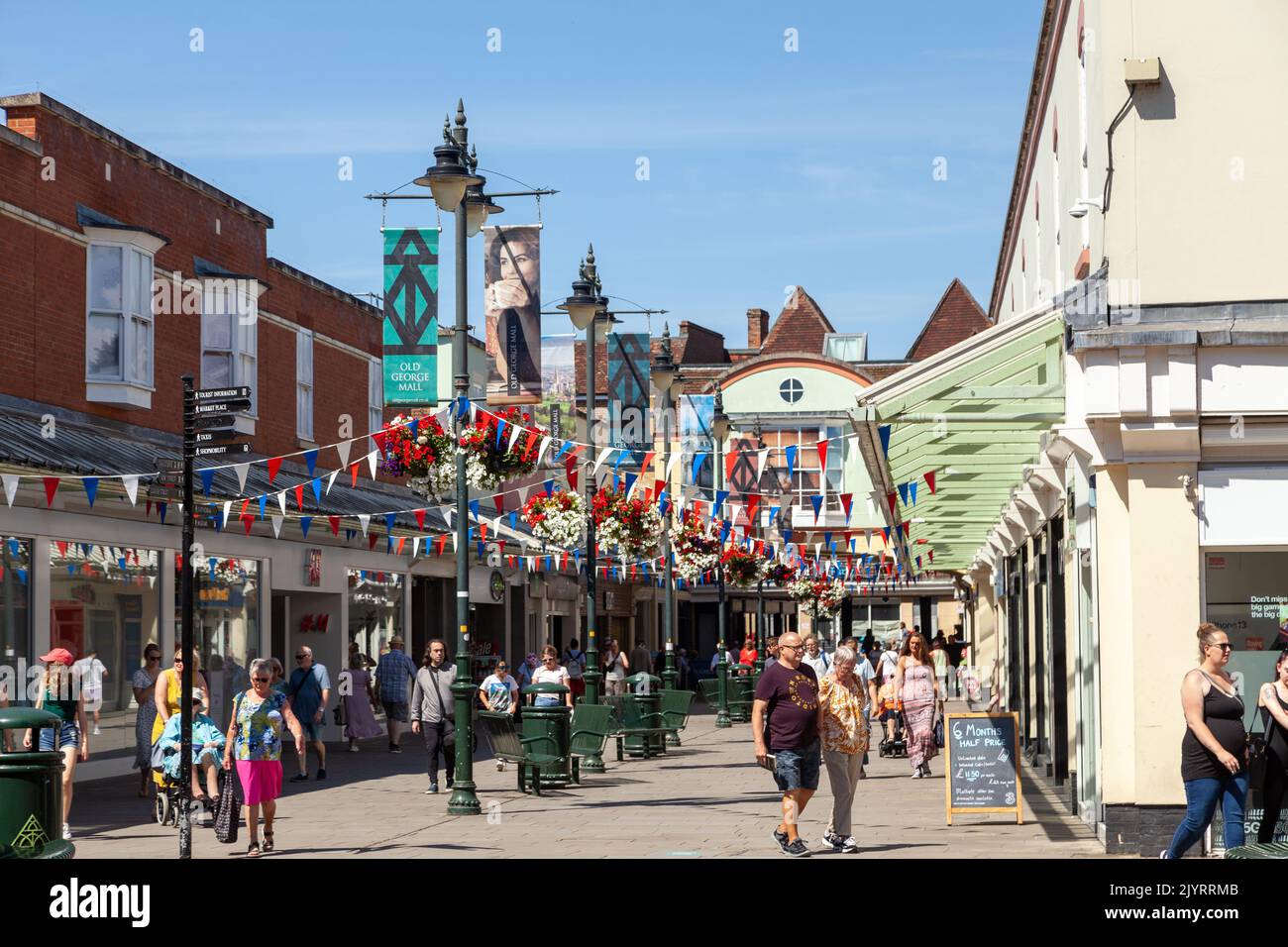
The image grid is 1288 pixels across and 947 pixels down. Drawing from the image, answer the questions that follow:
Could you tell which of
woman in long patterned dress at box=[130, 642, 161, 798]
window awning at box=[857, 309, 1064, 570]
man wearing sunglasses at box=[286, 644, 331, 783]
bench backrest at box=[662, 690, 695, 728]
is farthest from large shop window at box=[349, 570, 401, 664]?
window awning at box=[857, 309, 1064, 570]

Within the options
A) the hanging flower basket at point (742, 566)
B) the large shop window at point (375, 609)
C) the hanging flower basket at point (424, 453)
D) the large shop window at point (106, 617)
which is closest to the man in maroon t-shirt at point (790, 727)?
the hanging flower basket at point (424, 453)

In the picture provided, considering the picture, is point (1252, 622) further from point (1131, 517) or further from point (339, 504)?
point (339, 504)

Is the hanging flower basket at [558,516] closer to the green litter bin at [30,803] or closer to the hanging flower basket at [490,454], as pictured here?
the hanging flower basket at [490,454]

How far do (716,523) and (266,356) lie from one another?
9907mm

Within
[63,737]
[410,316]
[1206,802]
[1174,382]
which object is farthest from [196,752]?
[410,316]

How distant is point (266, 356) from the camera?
31062 mm

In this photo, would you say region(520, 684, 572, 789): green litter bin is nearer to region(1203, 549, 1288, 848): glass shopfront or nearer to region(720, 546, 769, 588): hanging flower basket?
region(1203, 549, 1288, 848): glass shopfront

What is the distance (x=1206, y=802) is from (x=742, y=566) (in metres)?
31.6

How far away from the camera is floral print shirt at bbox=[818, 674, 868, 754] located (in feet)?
A: 48.2

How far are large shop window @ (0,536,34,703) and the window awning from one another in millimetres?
9976

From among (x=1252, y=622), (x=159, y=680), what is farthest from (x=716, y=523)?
(x=1252, y=622)

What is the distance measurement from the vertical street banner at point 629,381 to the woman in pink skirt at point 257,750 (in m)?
17.4
